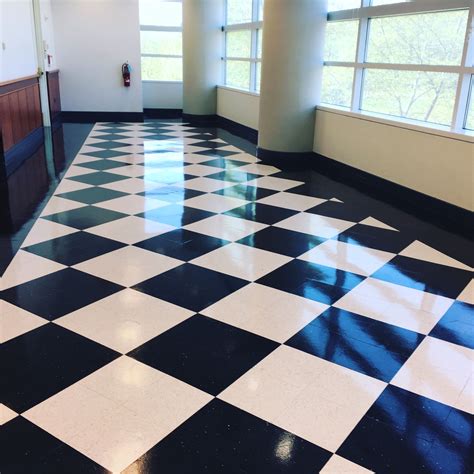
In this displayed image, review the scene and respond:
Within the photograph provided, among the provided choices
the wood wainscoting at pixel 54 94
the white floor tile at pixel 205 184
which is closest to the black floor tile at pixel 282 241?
the white floor tile at pixel 205 184

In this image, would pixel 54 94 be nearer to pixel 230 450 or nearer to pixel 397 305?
pixel 397 305

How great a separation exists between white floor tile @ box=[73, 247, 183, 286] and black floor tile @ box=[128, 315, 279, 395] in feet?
1.99

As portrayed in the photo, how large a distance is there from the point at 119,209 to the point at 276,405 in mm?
2667

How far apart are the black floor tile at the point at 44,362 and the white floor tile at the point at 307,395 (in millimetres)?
586

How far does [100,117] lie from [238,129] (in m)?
2.83

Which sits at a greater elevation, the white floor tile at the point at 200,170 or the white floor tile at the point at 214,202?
the white floor tile at the point at 200,170

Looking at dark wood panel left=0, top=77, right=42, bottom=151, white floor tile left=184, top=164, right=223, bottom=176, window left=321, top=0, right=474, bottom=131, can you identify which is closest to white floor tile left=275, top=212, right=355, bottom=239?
window left=321, top=0, right=474, bottom=131

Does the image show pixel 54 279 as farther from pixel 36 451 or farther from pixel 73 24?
pixel 73 24

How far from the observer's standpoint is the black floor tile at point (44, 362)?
182 centimetres

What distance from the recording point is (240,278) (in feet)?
9.39

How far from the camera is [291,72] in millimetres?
5461

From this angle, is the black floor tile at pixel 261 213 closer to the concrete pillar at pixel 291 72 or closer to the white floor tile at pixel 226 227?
the white floor tile at pixel 226 227

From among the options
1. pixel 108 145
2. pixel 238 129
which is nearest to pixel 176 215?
pixel 108 145

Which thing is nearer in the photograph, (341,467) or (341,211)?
(341,467)
